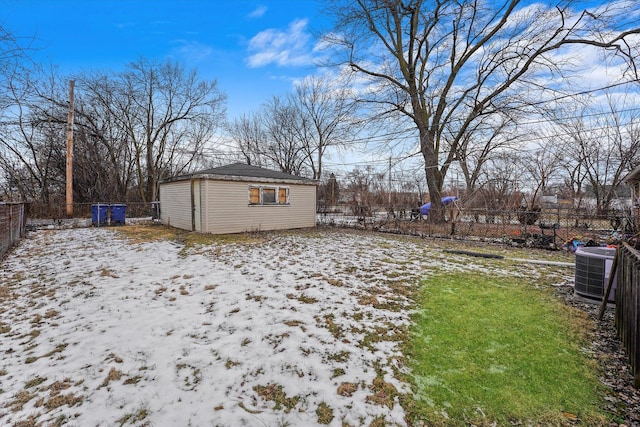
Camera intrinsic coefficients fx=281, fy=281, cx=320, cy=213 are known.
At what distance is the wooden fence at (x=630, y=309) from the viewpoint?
7.24 feet

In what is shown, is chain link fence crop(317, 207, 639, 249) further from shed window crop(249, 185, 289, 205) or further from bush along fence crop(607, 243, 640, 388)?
bush along fence crop(607, 243, 640, 388)

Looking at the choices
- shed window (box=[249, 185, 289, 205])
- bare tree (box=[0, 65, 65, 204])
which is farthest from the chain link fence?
bare tree (box=[0, 65, 65, 204])

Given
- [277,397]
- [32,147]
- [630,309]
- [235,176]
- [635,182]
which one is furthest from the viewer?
[32,147]

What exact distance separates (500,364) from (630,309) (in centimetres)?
121

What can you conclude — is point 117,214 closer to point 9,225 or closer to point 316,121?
point 9,225

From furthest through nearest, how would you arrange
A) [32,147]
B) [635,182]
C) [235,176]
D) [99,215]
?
[32,147]
[99,215]
[235,176]
[635,182]

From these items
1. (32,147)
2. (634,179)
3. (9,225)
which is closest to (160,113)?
(32,147)

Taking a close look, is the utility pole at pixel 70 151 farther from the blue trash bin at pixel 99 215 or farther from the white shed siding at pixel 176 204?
the white shed siding at pixel 176 204

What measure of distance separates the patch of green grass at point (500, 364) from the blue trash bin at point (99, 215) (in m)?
13.7

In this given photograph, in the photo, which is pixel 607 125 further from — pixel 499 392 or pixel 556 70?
pixel 499 392

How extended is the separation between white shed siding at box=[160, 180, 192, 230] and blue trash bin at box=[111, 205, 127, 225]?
5.31ft

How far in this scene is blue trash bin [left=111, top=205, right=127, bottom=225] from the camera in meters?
12.4

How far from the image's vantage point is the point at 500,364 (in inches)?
99.2

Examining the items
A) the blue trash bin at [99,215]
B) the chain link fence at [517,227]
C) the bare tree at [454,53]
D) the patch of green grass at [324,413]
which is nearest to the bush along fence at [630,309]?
the patch of green grass at [324,413]
